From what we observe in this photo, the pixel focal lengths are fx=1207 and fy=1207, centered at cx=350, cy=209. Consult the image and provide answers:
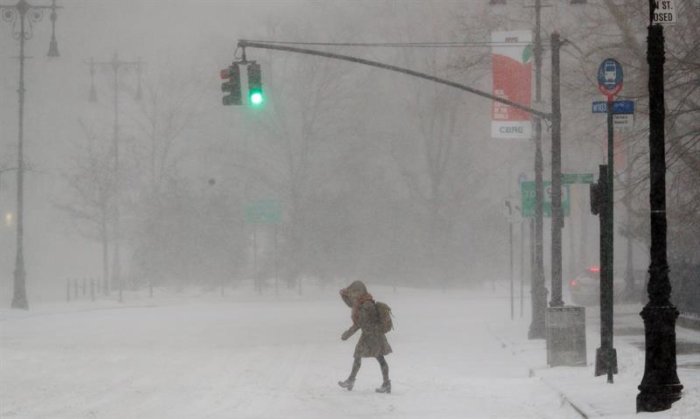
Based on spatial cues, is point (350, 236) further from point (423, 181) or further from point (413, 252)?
point (423, 181)

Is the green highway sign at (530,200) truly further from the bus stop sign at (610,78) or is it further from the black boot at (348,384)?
the black boot at (348,384)

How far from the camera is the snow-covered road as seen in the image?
1664cm

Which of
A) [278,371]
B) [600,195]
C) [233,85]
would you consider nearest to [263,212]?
[233,85]

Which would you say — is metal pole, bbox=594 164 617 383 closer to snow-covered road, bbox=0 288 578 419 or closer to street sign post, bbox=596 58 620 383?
street sign post, bbox=596 58 620 383

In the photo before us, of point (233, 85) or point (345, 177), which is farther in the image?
point (345, 177)

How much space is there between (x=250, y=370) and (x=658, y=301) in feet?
32.8

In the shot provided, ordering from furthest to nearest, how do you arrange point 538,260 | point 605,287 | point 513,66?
point 538,260 → point 513,66 → point 605,287

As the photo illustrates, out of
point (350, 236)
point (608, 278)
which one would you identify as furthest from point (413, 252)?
point (608, 278)

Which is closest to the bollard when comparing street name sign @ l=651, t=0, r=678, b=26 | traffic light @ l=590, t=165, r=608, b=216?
traffic light @ l=590, t=165, r=608, b=216

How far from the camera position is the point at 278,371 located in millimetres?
21938

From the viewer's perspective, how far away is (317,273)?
6356 cm

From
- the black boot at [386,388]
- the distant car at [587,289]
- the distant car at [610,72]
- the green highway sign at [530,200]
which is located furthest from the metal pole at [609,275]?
the distant car at [587,289]

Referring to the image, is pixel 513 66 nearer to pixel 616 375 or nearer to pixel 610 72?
pixel 610 72

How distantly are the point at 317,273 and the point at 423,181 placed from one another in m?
20.4
